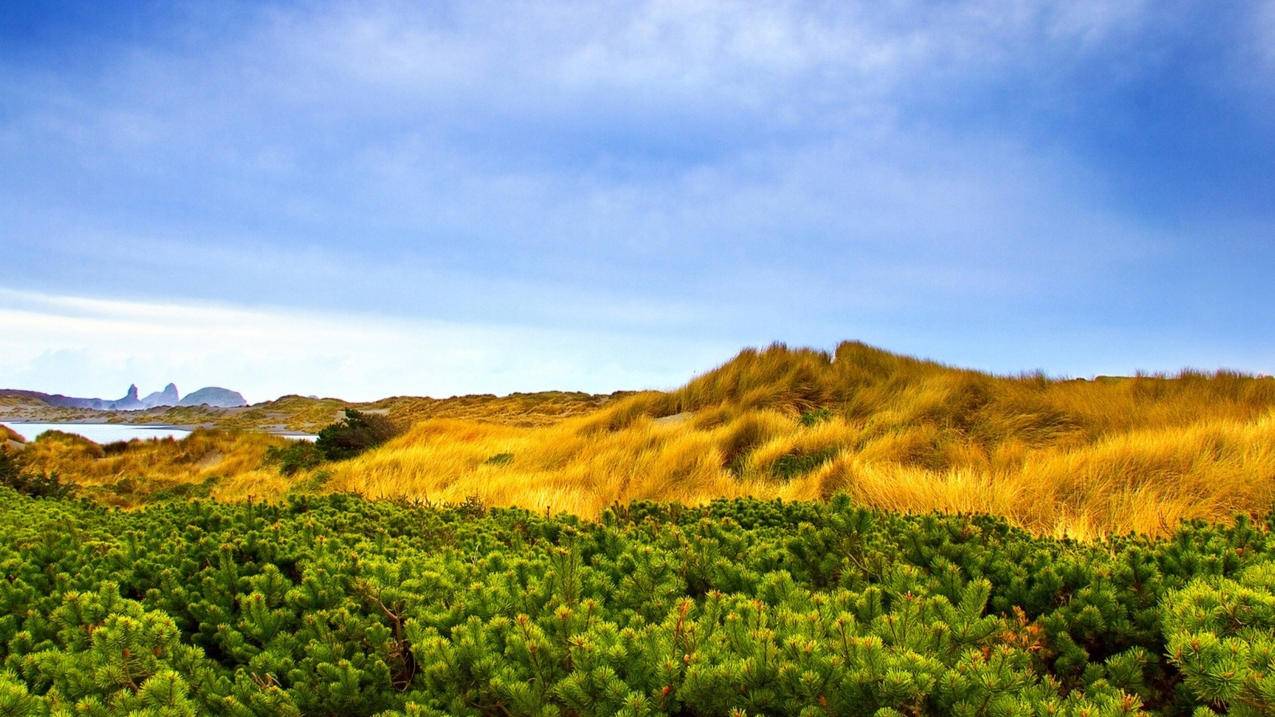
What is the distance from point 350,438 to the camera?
1423 centimetres

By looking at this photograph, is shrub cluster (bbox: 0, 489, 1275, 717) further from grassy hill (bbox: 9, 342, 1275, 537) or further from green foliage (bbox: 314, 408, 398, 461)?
green foliage (bbox: 314, 408, 398, 461)

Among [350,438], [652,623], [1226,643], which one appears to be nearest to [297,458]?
[350,438]

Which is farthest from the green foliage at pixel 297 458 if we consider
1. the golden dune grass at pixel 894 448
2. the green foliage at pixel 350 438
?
the golden dune grass at pixel 894 448

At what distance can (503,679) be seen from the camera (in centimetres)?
205

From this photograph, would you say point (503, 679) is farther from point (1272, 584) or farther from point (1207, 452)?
point (1207, 452)

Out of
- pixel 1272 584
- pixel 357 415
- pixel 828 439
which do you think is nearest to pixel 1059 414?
pixel 828 439

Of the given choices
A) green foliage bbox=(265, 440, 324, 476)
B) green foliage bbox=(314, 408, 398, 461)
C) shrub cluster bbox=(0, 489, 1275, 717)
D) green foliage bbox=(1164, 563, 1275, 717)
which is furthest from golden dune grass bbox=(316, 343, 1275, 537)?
green foliage bbox=(1164, 563, 1275, 717)

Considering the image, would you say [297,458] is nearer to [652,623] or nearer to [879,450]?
[879,450]

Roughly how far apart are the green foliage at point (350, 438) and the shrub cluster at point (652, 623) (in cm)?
1043

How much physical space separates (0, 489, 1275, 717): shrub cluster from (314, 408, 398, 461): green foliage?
34.2 ft

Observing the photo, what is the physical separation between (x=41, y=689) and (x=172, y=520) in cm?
224

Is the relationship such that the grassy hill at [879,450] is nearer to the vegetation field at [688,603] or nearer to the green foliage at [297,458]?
the vegetation field at [688,603]

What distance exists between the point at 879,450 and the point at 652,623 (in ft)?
19.6

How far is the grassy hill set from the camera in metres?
5.80
